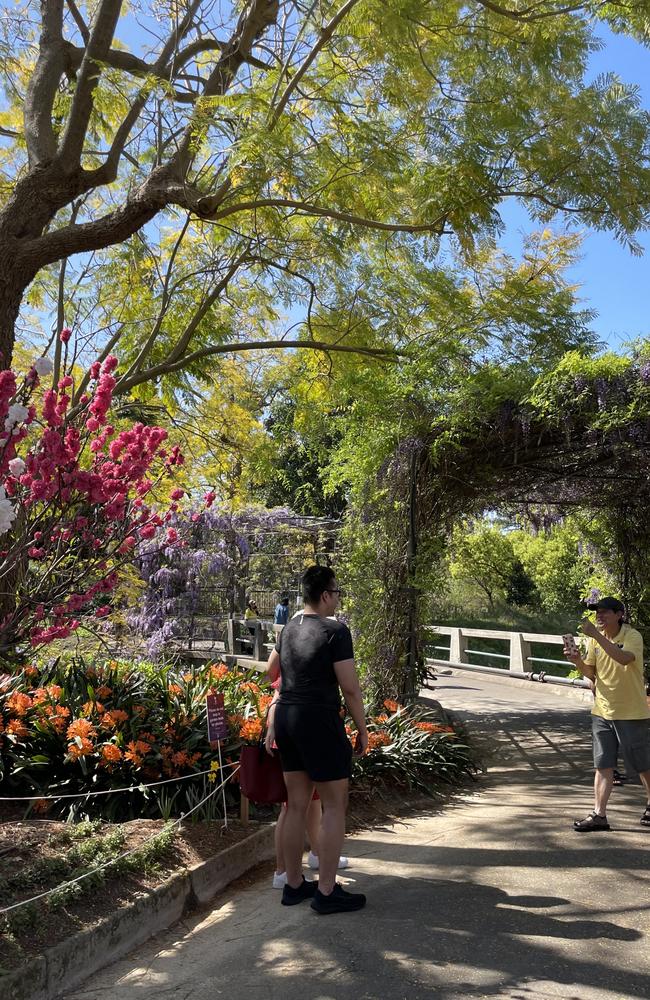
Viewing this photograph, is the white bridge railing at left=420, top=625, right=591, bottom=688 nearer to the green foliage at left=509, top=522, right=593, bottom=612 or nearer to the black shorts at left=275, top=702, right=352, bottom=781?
the green foliage at left=509, top=522, right=593, bottom=612

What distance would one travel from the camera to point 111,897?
3.92 meters

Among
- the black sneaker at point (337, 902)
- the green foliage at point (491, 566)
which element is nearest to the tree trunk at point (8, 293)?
the black sneaker at point (337, 902)

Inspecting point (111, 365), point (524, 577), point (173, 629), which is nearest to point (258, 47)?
point (111, 365)

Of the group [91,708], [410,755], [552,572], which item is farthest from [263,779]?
[552,572]

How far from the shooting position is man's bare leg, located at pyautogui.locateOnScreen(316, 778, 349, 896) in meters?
3.82

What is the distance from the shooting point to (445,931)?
3604 mm

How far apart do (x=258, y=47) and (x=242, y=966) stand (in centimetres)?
793

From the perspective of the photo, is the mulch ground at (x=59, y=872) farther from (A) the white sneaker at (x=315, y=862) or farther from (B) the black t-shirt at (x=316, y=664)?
(B) the black t-shirt at (x=316, y=664)

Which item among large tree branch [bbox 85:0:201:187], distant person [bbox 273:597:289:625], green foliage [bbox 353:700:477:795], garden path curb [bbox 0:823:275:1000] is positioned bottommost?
garden path curb [bbox 0:823:275:1000]

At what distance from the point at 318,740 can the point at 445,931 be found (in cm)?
103

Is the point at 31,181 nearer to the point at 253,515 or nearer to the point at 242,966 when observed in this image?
the point at 242,966

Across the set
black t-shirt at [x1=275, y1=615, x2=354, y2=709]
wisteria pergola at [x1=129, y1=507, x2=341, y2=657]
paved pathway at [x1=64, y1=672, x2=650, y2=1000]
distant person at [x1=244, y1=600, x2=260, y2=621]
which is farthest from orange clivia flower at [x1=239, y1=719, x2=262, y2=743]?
distant person at [x1=244, y1=600, x2=260, y2=621]

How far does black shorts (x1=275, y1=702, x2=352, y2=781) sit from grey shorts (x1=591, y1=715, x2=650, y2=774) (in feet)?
7.49

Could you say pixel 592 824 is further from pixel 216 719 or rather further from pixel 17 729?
pixel 17 729
